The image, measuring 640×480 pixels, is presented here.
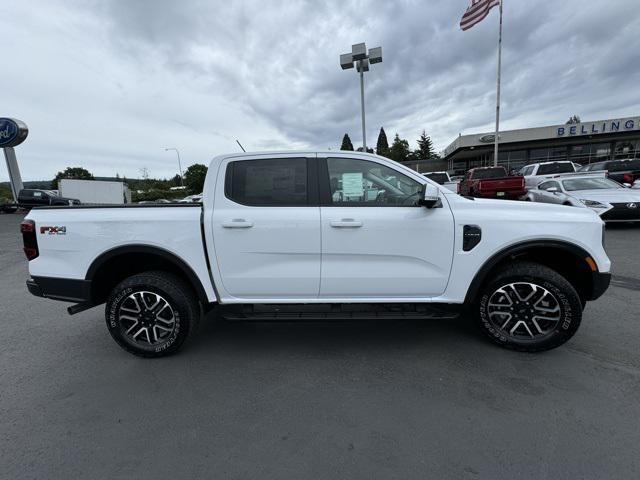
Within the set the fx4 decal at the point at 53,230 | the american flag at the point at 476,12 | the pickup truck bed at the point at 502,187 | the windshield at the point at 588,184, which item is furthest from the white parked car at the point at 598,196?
the american flag at the point at 476,12

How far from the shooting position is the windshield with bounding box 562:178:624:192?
964 centimetres

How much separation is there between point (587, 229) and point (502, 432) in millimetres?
1907

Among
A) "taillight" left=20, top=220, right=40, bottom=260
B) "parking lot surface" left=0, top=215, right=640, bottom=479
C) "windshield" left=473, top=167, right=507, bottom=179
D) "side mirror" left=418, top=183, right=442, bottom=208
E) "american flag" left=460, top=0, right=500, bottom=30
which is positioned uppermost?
"american flag" left=460, top=0, right=500, bottom=30

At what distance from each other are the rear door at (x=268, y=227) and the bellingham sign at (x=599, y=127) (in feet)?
133

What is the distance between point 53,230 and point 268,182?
6.69ft

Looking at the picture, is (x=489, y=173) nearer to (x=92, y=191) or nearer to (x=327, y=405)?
(x=327, y=405)

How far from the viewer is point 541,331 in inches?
121

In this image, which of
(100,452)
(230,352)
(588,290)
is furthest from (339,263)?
(588,290)

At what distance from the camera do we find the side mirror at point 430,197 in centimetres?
277

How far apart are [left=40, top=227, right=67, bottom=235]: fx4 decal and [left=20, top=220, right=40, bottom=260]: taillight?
0.29 ft

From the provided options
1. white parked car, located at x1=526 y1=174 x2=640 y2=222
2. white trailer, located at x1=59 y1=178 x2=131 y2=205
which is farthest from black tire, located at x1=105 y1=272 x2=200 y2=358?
white trailer, located at x1=59 y1=178 x2=131 y2=205

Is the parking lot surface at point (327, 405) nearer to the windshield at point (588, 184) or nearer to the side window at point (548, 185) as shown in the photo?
the windshield at point (588, 184)

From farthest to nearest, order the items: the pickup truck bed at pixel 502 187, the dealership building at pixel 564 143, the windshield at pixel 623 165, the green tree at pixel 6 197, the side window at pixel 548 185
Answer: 1. the dealership building at pixel 564 143
2. the green tree at pixel 6 197
3. the windshield at pixel 623 165
4. the pickup truck bed at pixel 502 187
5. the side window at pixel 548 185

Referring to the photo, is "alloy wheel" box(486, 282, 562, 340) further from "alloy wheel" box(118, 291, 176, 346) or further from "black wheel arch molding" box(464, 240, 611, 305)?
"alloy wheel" box(118, 291, 176, 346)
